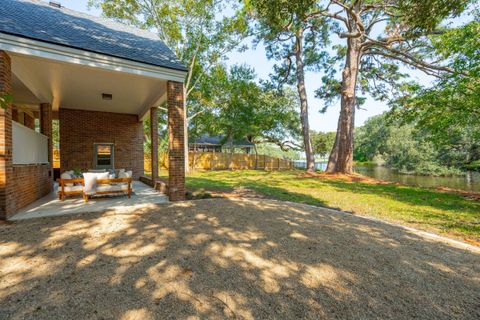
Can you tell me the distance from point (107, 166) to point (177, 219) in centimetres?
902

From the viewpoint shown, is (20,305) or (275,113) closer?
(20,305)

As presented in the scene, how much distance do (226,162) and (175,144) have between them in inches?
623

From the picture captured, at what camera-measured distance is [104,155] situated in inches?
444

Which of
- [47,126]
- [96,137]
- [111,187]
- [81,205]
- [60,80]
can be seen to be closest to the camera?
[81,205]

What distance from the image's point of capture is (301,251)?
3.15m

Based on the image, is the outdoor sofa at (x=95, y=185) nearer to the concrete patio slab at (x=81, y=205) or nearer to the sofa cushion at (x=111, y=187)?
the sofa cushion at (x=111, y=187)

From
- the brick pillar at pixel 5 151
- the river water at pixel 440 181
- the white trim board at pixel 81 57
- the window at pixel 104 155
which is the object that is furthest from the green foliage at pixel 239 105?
the brick pillar at pixel 5 151

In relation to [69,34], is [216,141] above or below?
below

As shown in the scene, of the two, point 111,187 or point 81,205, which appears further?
point 111,187

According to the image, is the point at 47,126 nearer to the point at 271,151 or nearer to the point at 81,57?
the point at 81,57

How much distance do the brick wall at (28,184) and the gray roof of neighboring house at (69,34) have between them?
9.56 ft

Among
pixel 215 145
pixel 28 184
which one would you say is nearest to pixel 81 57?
pixel 28 184

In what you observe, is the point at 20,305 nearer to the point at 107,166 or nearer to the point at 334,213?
the point at 334,213

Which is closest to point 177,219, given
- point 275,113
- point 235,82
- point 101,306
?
point 101,306
